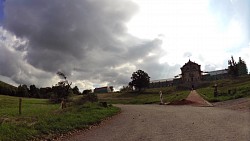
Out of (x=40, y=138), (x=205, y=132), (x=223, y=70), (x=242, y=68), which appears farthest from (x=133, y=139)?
(x=223, y=70)

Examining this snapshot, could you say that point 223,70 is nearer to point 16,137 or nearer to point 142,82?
point 142,82

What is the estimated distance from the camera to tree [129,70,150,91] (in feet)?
383

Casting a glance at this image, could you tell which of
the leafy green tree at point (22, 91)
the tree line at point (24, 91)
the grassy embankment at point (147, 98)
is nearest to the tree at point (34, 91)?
the tree line at point (24, 91)

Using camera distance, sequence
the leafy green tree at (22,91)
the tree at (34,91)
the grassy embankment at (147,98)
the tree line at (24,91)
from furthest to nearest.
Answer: the tree at (34,91), the leafy green tree at (22,91), the tree line at (24,91), the grassy embankment at (147,98)

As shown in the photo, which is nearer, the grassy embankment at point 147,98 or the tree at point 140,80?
the grassy embankment at point 147,98

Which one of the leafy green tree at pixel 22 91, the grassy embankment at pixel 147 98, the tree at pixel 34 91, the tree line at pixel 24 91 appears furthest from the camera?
the tree at pixel 34 91

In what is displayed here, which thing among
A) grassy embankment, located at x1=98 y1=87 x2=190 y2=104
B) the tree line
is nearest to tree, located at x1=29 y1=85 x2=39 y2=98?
the tree line

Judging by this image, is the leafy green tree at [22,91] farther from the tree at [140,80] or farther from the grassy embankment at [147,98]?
the tree at [140,80]

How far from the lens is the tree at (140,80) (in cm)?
11688

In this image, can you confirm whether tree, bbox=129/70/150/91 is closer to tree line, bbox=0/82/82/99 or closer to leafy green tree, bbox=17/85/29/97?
tree line, bbox=0/82/82/99

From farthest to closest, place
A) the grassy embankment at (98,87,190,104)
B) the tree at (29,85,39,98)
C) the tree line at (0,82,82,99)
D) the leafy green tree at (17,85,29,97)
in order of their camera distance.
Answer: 1. the tree at (29,85,39,98)
2. the leafy green tree at (17,85,29,97)
3. the tree line at (0,82,82,99)
4. the grassy embankment at (98,87,190,104)

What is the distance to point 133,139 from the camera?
38.2ft

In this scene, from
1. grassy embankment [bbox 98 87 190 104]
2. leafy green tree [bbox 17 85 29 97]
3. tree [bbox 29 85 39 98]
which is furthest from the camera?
tree [bbox 29 85 39 98]

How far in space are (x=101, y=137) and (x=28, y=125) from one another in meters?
4.07
